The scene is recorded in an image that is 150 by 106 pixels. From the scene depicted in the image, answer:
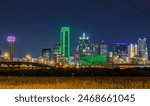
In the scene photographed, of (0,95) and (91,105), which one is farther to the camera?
(0,95)

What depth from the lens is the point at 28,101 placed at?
28.8 meters

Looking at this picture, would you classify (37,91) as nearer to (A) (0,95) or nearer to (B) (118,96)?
(A) (0,95)

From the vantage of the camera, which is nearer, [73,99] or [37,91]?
[73,99]

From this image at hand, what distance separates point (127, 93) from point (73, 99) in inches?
154

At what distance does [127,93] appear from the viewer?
30562 millimetres

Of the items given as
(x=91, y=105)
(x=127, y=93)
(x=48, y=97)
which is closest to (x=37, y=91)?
(x=48, y=97)

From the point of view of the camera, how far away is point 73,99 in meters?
29.2

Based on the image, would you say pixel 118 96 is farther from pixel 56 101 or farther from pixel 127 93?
pixel 56 101

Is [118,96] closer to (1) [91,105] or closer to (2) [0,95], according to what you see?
(1) [91,105]

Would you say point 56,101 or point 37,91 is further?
point 37,91

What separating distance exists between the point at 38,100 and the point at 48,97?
790 mm

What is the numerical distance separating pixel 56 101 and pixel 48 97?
763mm

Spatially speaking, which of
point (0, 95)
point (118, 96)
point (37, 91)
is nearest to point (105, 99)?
point (118, 96)

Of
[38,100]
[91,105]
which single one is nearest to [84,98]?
[91,105]
